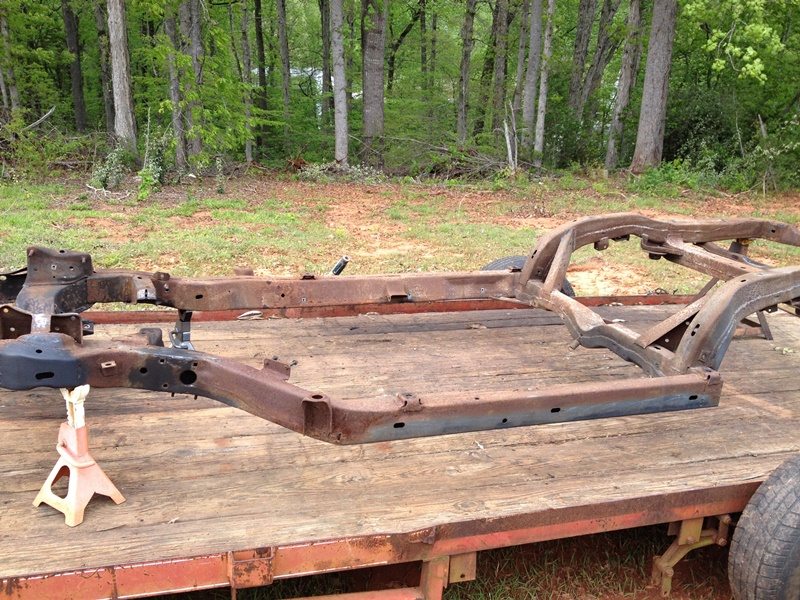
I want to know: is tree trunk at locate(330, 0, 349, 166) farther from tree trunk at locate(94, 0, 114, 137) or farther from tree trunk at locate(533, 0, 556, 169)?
tree trunk at locate(94, 0, 114, 137)

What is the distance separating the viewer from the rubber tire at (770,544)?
2324 mm

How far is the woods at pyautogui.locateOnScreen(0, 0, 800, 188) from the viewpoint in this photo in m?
14.0

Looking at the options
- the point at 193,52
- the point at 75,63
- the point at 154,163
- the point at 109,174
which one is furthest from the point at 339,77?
the point at 75,63

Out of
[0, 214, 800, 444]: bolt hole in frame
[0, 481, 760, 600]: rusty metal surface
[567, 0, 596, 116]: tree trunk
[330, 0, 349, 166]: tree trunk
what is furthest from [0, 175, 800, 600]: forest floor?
[567, 0, 596, 116]: tree trunk

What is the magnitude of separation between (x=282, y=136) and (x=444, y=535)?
2376cm

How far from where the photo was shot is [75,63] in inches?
934

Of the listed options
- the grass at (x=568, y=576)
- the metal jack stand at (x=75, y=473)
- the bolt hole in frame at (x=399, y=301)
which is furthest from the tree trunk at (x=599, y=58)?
the metal jack stand at (x=75, y=473)

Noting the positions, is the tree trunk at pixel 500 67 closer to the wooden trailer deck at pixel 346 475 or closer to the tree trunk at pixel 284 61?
the tree trunk at pixel 284 61

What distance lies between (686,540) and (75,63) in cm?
2612

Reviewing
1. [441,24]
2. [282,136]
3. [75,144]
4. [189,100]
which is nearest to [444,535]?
[189,100]

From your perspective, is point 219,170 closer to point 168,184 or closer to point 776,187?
point 168,184

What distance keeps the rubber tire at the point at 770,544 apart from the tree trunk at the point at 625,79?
52.1 feet

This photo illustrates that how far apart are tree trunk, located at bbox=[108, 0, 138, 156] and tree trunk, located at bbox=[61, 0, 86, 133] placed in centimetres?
969

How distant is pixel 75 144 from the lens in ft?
45.6
